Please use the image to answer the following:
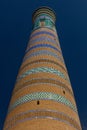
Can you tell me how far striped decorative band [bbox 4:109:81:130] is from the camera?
662 cm

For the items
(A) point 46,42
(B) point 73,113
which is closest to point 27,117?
(B) point 73,113

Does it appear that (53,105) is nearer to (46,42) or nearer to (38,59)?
(38,59)

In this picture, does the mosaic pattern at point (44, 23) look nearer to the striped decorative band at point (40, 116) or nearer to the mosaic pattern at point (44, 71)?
the mosaic pattern at point (44, 71)

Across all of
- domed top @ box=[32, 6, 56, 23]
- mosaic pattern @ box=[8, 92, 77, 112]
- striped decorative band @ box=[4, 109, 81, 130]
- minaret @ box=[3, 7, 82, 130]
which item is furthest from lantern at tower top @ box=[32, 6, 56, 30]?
striped decorative band @ box=[4, 109, 81, 130]

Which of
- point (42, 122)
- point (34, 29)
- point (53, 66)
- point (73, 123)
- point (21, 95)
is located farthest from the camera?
point (34, 29)

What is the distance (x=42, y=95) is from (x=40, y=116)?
2.32ft

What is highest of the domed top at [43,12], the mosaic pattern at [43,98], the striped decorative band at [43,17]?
the domed top at [43,12]

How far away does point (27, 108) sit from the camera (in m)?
6.91

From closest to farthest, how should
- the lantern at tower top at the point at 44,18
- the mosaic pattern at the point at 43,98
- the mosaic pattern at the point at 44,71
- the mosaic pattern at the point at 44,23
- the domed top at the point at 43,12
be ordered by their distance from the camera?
the mosaic pattern at the point at 43,98 < the mosaic pattern at the point at 44,71 < the mosaic pattern at the point at 44,23 < the lantern at tower top at the point at 44,18 < the domed top at the point at 43,12

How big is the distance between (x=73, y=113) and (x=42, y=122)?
3.56 feet

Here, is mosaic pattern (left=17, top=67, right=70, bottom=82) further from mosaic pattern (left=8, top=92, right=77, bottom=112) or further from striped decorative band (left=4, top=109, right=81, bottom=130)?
striped decorative band (left=4, top=109, right=81, bottom=130)

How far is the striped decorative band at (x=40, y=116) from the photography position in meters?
6.62

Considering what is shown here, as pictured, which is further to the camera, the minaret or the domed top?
the domed top

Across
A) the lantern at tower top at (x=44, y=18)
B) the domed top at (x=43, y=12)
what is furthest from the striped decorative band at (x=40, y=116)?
the domed top at (x=43, y=12)
